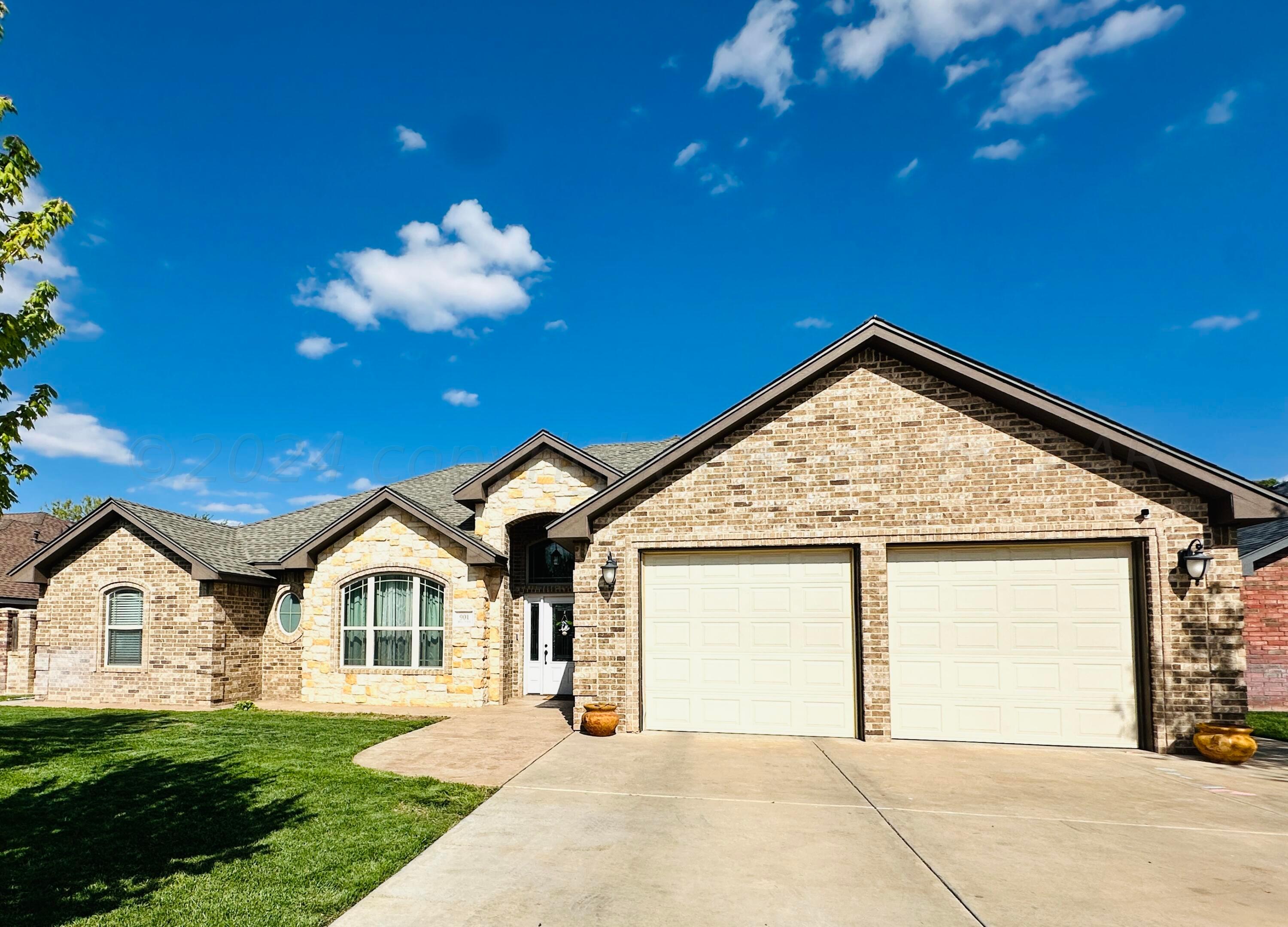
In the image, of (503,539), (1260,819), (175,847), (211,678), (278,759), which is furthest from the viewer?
(503,539)

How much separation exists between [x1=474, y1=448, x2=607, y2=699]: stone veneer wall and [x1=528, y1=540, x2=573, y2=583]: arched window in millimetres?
483

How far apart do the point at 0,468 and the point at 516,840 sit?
22.2 feet

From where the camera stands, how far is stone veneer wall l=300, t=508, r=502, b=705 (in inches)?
588

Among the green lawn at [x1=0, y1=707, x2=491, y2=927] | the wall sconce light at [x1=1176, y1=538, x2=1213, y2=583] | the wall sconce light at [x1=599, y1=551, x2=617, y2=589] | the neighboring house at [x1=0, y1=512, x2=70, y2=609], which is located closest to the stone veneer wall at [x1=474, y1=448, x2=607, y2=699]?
the wall sconce light at [x1=599, y1=551, x2=617, y2=589]

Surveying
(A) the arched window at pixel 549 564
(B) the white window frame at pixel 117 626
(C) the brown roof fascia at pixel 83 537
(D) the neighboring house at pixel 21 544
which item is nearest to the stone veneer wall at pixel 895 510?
(A) the arched window at pixel 549 564

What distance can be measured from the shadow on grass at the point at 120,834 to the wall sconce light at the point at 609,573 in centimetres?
553

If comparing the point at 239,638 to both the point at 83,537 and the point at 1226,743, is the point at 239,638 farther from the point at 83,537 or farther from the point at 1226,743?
the point at 1226,743

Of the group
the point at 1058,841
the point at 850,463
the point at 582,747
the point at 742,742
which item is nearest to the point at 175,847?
the point at 582,747

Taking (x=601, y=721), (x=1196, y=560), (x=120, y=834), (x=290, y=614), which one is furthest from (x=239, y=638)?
(x=1196, y=560)

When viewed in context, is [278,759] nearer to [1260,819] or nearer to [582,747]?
[582,747]

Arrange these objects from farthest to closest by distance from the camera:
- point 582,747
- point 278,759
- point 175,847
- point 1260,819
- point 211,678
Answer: point 211,678, point 582,747, point 278,759, point 1260,819, point 175,847

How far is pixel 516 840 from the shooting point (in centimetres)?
634

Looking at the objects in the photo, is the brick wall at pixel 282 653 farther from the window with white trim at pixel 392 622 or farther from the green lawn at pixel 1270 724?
the green lawn at pixel 1270 724

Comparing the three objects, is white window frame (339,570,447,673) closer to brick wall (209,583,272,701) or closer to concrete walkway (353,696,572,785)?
concrete walkway (353,696,572,785)
